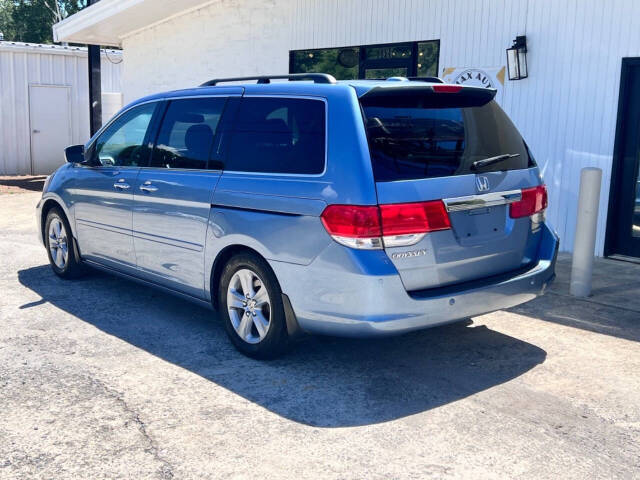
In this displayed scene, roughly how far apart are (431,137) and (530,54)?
4.93 meters

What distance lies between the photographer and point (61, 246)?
279 inches

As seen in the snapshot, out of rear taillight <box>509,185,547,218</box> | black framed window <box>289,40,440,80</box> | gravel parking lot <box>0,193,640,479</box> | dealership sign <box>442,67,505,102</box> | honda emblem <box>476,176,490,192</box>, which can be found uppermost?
black framed window <box>289,40,440,80</box>

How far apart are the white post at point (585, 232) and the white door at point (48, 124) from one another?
1496 cm

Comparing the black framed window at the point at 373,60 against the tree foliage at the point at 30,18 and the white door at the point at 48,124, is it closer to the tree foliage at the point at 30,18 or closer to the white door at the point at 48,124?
the white door at the point at 48,124

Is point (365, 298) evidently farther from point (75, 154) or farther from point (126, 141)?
point (75, 154)

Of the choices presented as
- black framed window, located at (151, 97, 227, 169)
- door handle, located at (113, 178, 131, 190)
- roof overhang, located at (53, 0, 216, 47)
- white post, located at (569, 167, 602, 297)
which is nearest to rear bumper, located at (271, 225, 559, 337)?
black framed window, located at (151, 97, 227, 169)

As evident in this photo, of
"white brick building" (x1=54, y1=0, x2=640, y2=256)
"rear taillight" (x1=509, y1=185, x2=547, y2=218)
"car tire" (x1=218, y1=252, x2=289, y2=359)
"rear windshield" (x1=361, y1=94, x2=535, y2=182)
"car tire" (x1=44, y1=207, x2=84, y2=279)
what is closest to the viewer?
"rear windshield" (x1=361, y1=94, x2=535, y2=182)

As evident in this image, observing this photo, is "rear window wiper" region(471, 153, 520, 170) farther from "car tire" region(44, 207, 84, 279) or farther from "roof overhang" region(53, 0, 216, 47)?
"roof overhang" region(53, 0, 216, 47)

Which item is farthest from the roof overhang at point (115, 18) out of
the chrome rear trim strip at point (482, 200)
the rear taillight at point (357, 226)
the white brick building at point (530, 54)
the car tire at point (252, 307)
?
the rear taillight at point (357, 226)

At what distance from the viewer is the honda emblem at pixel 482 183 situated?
14.9 ft

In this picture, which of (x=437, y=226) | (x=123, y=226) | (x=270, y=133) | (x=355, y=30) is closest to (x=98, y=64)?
(x=355, y=30)

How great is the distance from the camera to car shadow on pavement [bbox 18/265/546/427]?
4.23 metres

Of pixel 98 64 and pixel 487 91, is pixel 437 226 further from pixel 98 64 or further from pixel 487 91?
pixel 98 64

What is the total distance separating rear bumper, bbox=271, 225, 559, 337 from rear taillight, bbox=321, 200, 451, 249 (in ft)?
0.24
